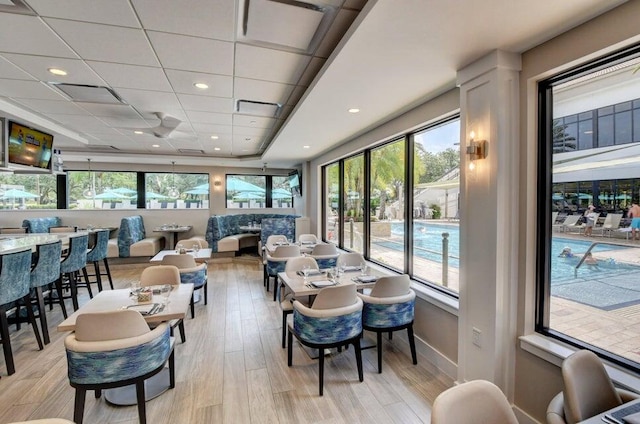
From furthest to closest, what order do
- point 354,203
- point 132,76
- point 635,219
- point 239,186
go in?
point 239,186 → point 354,203 → point 132,76 → point 635,219

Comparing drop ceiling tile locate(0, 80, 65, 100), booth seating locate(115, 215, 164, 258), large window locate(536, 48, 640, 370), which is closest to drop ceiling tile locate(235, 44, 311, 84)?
large window locate(536, 48, 640, 370)

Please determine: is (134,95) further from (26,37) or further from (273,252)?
(273,252)

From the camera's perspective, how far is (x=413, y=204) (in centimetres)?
377

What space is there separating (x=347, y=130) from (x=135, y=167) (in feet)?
23.0

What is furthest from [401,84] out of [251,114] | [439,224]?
[251,114]

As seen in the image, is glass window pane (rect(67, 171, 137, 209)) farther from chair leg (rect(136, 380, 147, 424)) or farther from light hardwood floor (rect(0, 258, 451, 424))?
chair leg (rect(136, 380, 147, 424))

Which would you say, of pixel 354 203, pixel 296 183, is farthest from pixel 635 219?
pixel 296 183

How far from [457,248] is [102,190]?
9317 mm

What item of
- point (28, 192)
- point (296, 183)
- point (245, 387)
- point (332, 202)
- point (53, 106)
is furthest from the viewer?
point (296, 183)

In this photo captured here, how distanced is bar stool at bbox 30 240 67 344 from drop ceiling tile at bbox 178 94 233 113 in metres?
2.22

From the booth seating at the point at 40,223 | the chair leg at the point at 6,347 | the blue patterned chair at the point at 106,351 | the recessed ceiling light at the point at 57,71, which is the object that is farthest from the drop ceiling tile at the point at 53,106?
the booth seating at the point at 40,223

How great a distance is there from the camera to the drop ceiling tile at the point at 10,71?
2713mm

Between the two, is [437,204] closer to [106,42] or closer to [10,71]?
[106,42]

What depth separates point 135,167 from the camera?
28.4 feet
